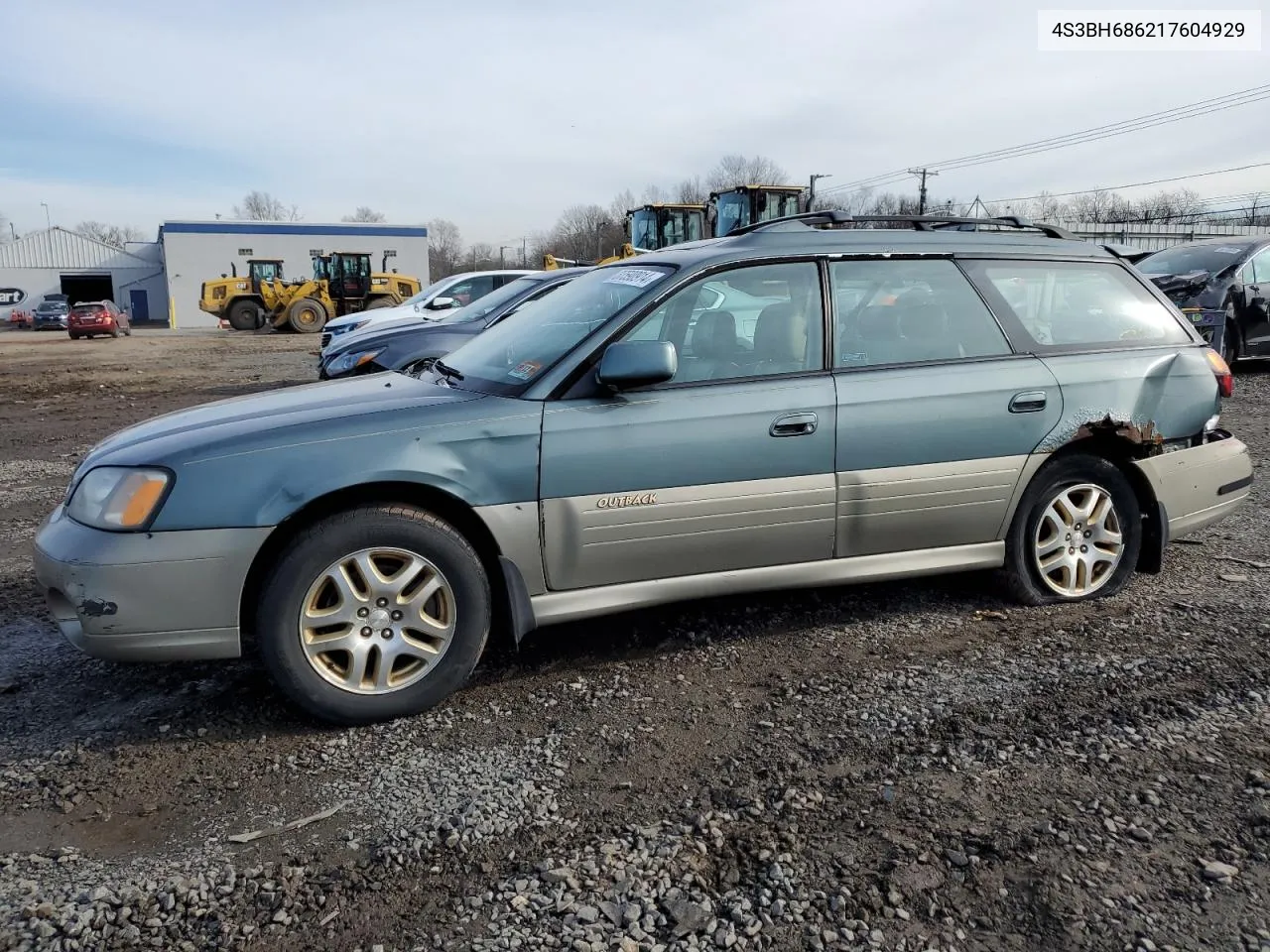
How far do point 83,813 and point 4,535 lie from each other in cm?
363

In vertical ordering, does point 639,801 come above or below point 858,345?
below

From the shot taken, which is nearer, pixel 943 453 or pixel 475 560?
pixel 475 560

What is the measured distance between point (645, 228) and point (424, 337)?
14.2m

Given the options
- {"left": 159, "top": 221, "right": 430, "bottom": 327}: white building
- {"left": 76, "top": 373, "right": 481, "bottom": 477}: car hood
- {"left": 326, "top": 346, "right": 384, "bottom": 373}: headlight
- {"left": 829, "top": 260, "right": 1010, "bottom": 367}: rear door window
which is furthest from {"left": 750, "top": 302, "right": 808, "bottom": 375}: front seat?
{"left": 159, "top": 221, "right": 430, "bottom": 327}: white building

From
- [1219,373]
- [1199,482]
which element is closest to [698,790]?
[1199,482]

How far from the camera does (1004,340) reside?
13.0 feet

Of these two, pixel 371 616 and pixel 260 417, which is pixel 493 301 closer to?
pixel 260 417

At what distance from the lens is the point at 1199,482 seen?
4227mm

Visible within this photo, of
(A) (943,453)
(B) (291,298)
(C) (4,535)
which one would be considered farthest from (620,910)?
(B) (291,298)

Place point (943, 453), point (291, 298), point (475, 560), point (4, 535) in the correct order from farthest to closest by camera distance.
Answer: point (291, 298) → point (4, 535) → point (943, 453) → point (475, 560)

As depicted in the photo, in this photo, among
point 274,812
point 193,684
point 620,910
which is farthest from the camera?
point 193,684

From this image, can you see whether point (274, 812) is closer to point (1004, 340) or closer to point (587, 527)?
point (587, 527)

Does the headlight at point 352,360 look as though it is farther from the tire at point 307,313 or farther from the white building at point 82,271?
the white building at point 82,271

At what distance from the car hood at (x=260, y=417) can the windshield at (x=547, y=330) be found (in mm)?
162
